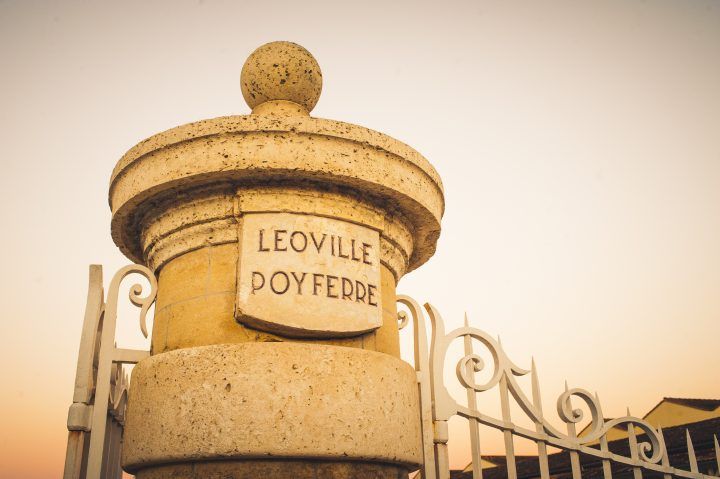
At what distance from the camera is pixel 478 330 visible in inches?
140

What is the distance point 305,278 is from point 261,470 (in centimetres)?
86

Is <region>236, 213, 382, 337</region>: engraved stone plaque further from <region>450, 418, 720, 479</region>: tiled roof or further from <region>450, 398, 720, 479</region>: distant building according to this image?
<region>450, 418, 720, 479</region>: tiled roof

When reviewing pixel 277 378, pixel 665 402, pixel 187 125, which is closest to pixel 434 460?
pixel 277 378

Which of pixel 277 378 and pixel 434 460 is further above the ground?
pixel 277 378

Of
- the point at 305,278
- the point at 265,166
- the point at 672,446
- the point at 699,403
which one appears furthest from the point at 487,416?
the point at 699,403

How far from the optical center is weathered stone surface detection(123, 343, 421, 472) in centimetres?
250

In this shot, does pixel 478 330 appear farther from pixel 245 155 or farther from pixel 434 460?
pixel 245 155

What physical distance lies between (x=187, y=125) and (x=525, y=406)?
97.9 inches

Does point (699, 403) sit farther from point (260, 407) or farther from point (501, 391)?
point (260, 407)

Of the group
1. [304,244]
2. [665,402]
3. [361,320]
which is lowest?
[361,320]

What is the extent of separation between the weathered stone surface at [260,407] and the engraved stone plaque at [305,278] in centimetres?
13

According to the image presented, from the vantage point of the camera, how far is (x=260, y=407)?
8.31 feet

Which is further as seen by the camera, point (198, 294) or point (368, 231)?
point (368, 231)

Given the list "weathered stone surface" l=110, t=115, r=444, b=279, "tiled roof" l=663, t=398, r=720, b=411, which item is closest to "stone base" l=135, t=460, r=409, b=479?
"weathered stone surface" l=110, t=115, r=444, b=279
